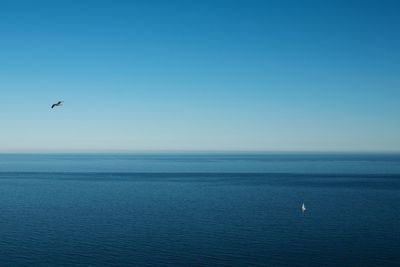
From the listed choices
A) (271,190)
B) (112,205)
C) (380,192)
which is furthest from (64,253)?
(380,192)

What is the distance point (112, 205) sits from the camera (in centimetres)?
9756

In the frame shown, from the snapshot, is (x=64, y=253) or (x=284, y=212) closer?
(x=64, y=253)

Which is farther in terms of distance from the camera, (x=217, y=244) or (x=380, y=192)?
(x=380, y=192)

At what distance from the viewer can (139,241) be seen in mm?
62656

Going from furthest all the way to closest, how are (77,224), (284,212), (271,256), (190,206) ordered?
(190,206) < (284,212) < (77,224) < (271,256)

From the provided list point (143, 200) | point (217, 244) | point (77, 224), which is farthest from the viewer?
point (143, 200)

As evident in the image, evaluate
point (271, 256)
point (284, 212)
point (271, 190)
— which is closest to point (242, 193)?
point (271, 190)

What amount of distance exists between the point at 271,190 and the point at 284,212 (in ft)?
136

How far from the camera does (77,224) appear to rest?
75188 mm

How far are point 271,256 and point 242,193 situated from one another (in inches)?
2564

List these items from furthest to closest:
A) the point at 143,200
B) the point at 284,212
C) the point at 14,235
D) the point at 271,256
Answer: the point at 143,200
the point at 284,212
the point at 14,235
the point at 271,256

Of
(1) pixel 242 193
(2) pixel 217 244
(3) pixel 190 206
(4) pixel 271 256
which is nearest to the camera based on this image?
(4) pixel 271 256

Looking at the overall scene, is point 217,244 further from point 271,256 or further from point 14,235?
point 14,235

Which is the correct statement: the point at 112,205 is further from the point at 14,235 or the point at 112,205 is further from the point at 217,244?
the point at 217,244
